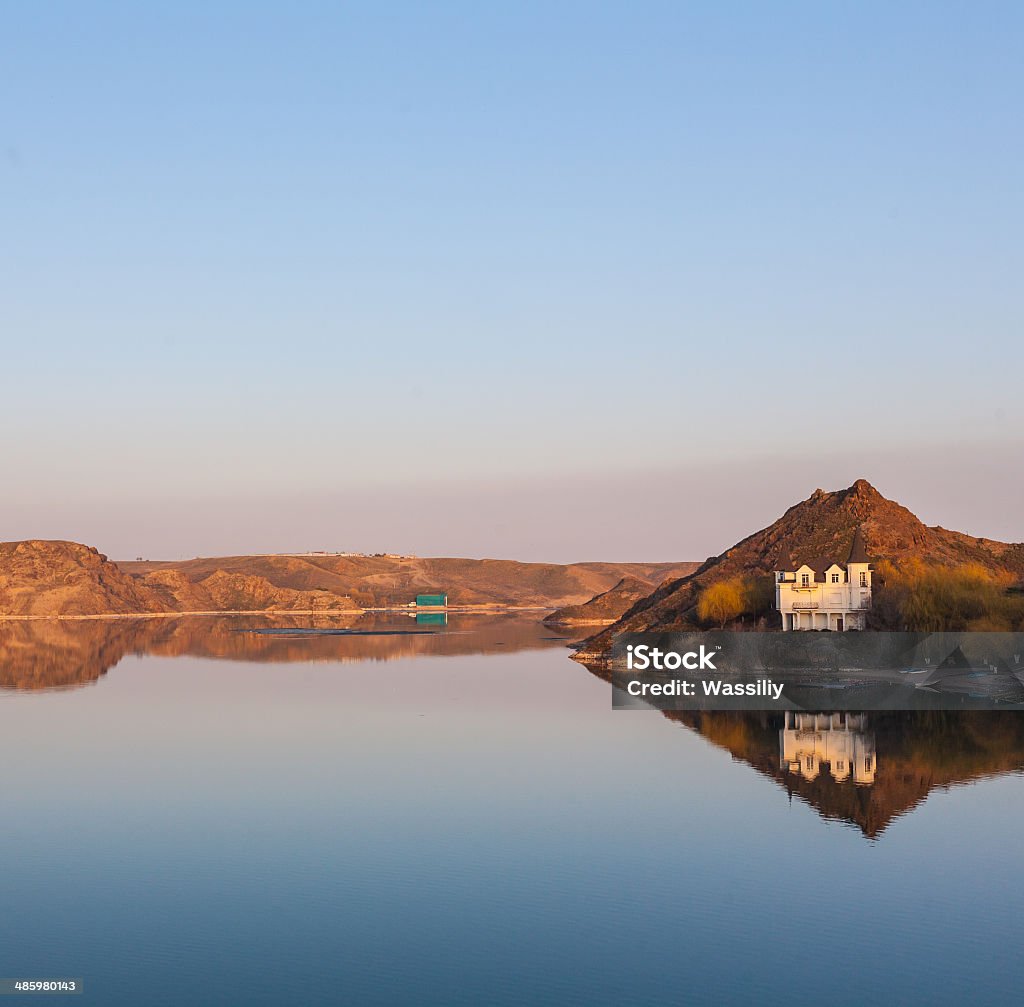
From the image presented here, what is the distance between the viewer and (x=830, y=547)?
13625cm

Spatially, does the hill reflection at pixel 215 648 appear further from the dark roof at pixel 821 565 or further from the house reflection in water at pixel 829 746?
the house reflection in water at pixel 829 746

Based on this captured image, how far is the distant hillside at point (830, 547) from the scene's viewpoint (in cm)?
13512

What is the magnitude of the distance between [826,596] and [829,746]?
53309 millimetres

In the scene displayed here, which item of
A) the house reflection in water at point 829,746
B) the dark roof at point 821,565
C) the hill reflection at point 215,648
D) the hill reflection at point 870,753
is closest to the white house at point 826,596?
the dark roof at point 821,565

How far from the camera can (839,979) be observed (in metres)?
28.7

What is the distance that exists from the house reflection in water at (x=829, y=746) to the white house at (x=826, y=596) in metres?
36.8

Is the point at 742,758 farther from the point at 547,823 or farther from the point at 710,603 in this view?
the point at 710,603

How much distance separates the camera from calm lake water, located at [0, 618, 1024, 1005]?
29.3 metres

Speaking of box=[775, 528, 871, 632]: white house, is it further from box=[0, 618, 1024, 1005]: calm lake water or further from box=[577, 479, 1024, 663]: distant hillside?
box=[0, 618, 1024, 1005]: calm lake water

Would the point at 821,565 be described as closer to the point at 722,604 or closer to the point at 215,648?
the point at 722,604

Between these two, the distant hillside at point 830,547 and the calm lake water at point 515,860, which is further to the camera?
the distant hillside at point 830,547

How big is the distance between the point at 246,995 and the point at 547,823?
19.3 meters

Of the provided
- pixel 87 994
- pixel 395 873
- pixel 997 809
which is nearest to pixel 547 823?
pixel 395 873

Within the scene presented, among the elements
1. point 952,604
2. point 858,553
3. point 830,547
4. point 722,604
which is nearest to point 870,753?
point 952,604
